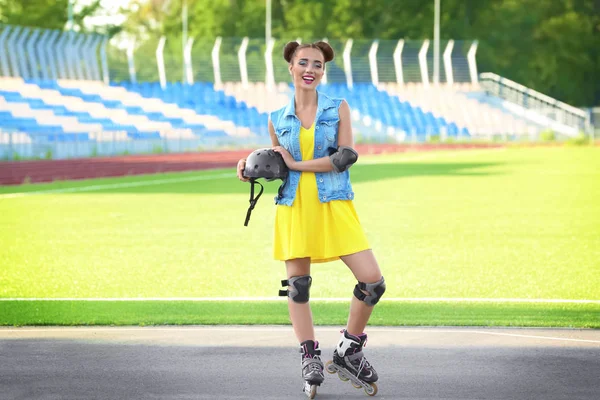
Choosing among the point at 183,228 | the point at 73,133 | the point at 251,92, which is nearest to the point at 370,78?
the point at 251,92

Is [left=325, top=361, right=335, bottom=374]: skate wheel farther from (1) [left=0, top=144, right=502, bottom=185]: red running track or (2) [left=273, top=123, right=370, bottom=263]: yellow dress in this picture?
(1) [left=0, top=144, right=502, bottom=185]: red running track

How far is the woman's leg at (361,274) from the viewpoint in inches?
252

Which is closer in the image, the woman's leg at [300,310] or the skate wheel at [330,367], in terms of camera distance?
the woman's leg at [300,310]

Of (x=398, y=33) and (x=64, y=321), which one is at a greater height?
(x=398, y=33)

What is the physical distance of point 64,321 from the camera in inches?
354

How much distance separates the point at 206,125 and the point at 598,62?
40.8 meters

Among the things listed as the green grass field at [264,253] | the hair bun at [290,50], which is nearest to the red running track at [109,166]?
the green grass field at [264,253]

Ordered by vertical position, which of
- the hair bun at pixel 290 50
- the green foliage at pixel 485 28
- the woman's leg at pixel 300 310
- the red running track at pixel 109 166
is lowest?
the red running track at pixel 109 166

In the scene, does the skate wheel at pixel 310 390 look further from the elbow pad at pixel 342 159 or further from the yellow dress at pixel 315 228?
the elbow pad at pixel 342 159

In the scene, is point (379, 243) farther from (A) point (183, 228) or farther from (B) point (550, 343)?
(B) point (550, 343)

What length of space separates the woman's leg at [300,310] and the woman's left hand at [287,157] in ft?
1.77

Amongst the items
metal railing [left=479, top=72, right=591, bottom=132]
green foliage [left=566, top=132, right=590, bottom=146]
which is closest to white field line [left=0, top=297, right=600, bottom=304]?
green foliage [left=566, top=132, right=590, bottom=146]

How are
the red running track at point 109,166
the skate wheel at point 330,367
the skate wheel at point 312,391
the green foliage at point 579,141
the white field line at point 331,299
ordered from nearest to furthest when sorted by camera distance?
the skate wheel at point 312,391
the skate wheel at point 330,367
the white field line at point 331,299
the red running track at point 109,166
the green foliage at point 579,141

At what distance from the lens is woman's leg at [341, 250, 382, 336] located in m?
6.39
